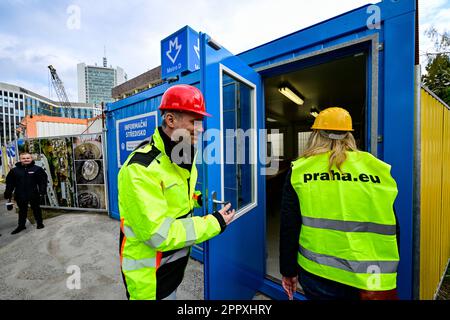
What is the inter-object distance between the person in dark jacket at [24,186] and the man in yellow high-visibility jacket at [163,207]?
203 inches

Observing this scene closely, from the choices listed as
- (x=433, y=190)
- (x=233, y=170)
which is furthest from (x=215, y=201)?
(x=433, y=190)

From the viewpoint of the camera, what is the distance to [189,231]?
1.16 meters

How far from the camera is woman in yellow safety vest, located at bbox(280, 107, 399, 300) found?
1105 mm

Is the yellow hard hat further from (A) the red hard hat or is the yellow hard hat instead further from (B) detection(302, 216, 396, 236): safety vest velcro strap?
(A) the red hard hat

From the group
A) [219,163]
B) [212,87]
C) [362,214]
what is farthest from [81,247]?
[362,214]

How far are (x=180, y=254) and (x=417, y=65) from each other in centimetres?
226

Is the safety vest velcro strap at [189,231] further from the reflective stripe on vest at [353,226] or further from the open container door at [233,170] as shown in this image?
the reflective stripe on vest at [353,226]

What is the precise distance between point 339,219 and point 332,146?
0.45 metres

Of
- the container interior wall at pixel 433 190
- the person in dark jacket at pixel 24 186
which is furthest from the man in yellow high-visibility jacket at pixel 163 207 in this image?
the person in dark jacket at pixel 24 186

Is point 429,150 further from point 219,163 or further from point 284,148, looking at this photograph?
point 284,148

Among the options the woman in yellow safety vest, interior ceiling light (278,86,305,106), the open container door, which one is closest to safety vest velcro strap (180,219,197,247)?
the open container door

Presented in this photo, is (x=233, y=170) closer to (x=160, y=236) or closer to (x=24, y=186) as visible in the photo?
(x=160, y=236)

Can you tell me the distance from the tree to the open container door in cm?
1328

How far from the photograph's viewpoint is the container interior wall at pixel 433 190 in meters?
1.76
